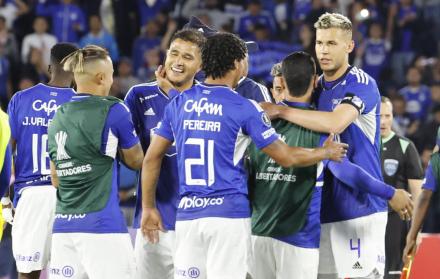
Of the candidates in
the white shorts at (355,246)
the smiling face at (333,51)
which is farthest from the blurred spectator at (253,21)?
the white shorts at (355,246)

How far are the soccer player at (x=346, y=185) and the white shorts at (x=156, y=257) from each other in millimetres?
1115

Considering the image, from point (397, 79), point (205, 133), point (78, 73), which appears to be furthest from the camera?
point (397, 79)

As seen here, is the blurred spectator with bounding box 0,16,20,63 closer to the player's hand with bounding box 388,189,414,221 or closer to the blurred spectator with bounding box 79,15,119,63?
the blurred spectator with bounding box 79,15,119,63

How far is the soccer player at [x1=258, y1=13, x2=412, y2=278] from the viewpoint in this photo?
7215 millimetres

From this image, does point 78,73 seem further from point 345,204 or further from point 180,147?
point 345,204

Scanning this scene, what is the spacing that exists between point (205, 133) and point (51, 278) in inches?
58.8

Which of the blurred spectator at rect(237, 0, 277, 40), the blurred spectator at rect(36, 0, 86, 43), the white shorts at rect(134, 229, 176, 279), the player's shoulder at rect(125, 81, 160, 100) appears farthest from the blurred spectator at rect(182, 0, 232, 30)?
the white shorts at rect(134, 229, 176, 279)

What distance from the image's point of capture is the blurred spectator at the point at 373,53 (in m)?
Answer: 16.7

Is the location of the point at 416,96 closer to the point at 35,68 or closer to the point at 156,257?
the point at 35,68

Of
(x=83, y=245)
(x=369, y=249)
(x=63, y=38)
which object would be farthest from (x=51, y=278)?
(x=63, y=38)

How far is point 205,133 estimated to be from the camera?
21.2ft

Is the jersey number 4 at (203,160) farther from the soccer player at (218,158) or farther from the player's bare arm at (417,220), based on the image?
the player's bare arm at (417,220)

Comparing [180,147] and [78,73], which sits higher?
[78,73]

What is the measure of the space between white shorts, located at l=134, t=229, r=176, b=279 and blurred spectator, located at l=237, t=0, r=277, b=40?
32.1ft
